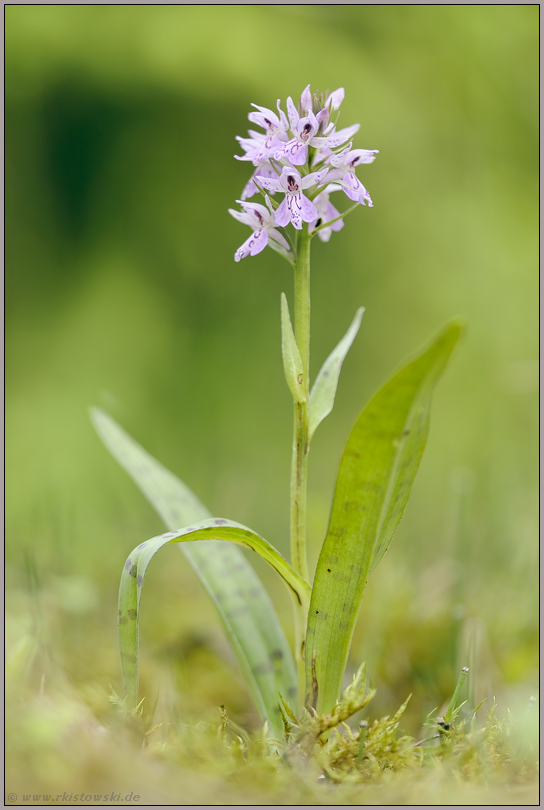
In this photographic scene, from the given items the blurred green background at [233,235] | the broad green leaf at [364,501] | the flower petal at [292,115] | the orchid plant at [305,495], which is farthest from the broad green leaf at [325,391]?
the blurred green background at [233,235]

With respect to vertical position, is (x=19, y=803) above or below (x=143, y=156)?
below

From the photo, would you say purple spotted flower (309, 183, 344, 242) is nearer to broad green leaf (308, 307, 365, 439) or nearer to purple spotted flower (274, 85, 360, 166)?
purple spotted flower (274, 85, 360, 166)

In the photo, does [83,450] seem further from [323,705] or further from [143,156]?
[323,705]

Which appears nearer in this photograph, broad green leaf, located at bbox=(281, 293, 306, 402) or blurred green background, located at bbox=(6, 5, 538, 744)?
broad green leaf, located at bbox=(281, 293, 306, 402)

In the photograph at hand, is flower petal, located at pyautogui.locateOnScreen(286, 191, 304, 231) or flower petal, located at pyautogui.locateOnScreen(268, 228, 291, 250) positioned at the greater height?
flower petal, located at pyautogui.locateOnScreen(286, 191, 304, 231)

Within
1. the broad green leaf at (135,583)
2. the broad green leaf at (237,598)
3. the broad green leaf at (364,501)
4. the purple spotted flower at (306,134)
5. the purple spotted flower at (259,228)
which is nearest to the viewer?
the broad green leaf at (364,501)

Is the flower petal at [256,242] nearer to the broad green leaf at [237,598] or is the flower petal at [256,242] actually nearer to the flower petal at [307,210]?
the flower petal at [307,210]

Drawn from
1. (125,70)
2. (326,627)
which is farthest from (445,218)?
(326,627)

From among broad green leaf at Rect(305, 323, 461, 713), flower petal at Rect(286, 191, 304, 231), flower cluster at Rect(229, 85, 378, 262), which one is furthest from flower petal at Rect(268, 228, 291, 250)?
broad green leaf at Rect(305, 323, 461, 713)
